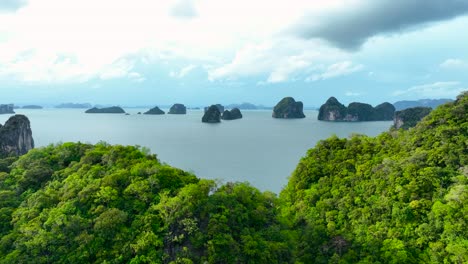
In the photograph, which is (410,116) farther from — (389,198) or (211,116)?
(389,198)

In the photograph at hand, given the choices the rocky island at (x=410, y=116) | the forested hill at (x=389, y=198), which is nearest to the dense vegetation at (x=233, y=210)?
the forested hill at (x=389, y=198)

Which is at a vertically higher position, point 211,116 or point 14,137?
point 211,116

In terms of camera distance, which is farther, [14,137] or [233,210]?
[14,137]

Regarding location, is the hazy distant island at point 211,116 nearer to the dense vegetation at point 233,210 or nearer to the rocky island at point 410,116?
the rocky island at point 410,116

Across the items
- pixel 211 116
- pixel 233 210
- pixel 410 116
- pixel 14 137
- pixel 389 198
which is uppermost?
pixel 410 116

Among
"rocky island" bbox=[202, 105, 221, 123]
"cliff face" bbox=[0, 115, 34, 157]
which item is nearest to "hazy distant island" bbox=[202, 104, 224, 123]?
"rocky island" bbox=[202, 105, 221, 123]

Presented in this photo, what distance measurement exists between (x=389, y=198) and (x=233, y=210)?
1722 centimetres

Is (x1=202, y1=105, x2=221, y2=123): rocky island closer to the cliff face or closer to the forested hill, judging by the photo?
the cliff face

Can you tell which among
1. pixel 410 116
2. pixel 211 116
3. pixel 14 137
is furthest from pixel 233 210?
pixel 211 116

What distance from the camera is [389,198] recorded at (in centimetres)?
3506

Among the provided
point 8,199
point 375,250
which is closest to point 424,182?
point 375,250

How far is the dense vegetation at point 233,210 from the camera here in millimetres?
25938

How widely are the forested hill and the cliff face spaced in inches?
2741

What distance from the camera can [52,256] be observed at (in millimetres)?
25172
